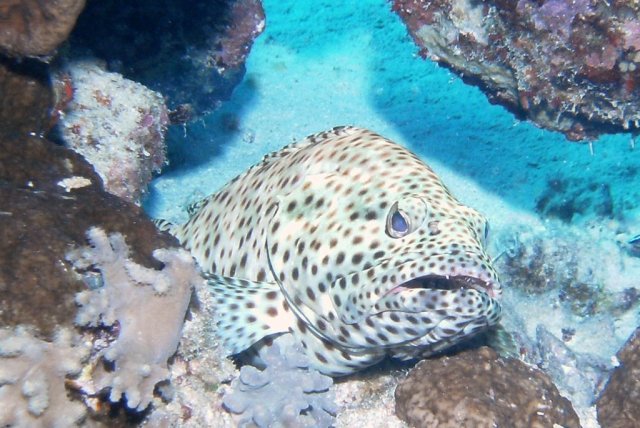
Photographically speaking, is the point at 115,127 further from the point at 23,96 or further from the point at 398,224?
the point at 398,224

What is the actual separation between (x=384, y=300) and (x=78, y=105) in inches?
136

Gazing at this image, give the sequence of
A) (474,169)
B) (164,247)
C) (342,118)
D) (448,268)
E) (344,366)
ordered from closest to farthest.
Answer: (448,268)
(164,247)
(344,366)
(474,169)
(342,118)

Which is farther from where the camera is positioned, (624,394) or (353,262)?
(624,394)

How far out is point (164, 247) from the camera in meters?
3.24

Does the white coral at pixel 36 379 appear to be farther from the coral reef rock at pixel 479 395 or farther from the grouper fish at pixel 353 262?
the coral reef rock at pixel 479 395

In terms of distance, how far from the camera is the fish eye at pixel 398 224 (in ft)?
11.2

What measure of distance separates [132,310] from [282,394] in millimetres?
1108

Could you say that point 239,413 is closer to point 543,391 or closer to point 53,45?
point 543,391

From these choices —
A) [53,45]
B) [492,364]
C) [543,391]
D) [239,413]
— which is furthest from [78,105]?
[543,391]

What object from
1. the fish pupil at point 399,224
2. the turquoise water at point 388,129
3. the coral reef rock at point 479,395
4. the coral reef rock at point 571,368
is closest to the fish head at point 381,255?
the fish pupil at point 399,224

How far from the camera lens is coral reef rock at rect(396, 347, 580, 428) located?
12.0ft

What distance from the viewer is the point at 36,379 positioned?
8.03 ft

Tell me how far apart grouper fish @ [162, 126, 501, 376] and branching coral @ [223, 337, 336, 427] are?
26cm

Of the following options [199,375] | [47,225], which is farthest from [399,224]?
[47,225]
